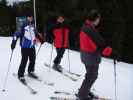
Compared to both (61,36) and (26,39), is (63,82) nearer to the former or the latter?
(26,39)

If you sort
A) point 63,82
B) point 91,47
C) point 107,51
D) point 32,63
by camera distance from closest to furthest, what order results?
point 107,51, point 91,47, point 63,82, point 32,63

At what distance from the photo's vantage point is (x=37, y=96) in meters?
7.26

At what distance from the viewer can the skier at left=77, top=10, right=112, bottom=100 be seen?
6.32 m

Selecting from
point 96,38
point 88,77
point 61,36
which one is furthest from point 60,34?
point 96,38

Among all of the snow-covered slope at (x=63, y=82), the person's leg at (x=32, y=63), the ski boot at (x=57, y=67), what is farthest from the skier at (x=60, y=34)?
the person's leg at (x=32, y=63)

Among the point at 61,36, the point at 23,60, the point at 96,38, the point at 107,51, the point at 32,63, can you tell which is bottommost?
the point at 32,63

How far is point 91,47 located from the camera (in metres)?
6.46

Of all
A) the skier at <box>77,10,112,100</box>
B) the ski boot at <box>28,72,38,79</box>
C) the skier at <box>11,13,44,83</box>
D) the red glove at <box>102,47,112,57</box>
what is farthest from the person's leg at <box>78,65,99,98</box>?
the ski boot at <box>28,72,38,79</box>

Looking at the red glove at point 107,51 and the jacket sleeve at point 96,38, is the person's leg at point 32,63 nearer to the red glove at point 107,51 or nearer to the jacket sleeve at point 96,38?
the jacket sleeve at point 96,38

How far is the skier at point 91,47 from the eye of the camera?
6.32m

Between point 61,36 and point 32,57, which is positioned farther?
point 61,36

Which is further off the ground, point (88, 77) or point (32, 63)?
point (88, 77)

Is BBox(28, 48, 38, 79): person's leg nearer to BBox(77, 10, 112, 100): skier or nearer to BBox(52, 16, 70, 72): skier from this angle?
BBox(52, 16, 70, 72): skier

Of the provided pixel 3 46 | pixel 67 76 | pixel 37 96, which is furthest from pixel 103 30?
pixel 37 96
